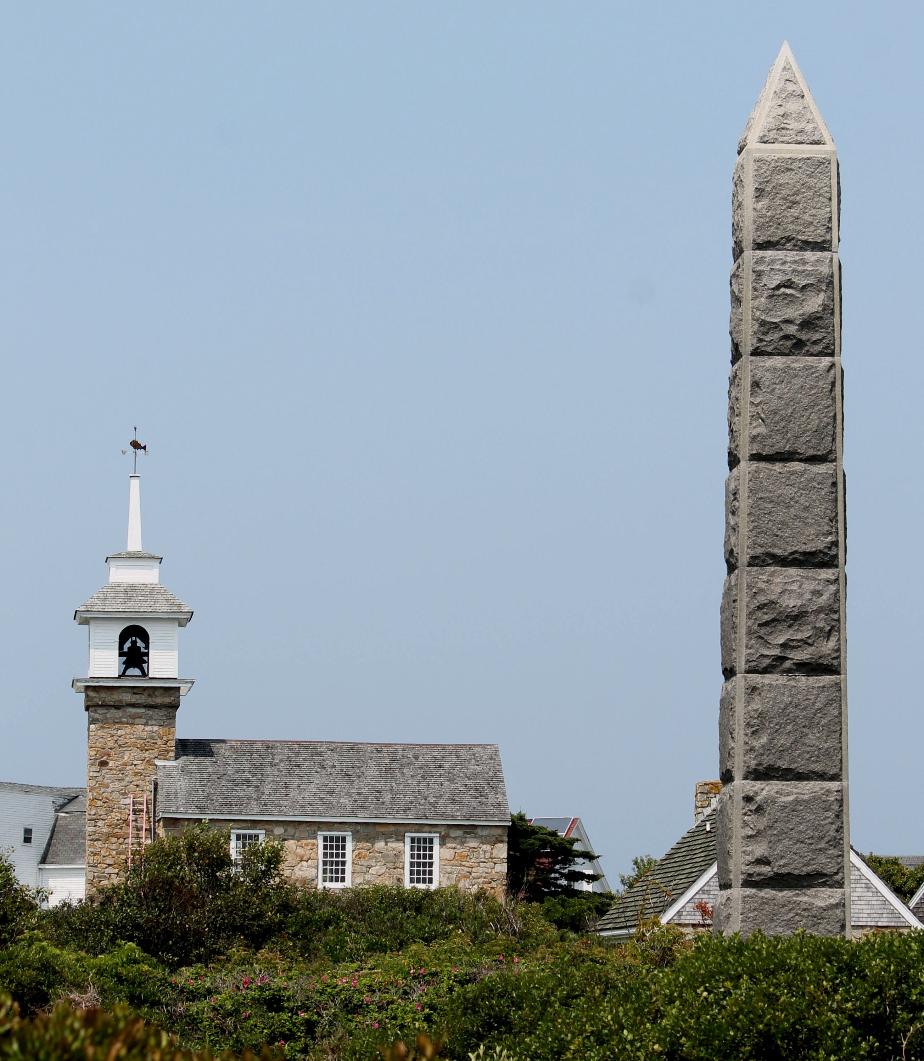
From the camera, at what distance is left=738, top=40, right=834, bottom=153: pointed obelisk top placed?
10164 millimetres

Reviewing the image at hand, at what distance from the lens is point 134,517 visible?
39.8 m

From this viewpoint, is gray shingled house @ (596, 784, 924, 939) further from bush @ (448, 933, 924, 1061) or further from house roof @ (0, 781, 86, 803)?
house roof @ (0, 781, 86, 803)

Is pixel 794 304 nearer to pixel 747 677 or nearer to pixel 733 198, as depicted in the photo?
Result: pixel 733 198

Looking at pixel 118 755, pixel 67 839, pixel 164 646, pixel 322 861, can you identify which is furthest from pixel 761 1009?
pixel 67 839

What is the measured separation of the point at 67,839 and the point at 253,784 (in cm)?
1469

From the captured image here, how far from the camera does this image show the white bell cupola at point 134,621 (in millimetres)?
38906

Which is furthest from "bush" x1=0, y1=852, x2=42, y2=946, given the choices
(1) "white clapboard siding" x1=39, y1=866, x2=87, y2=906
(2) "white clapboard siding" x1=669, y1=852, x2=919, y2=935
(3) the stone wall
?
(1) "white clapboard siding" x1=39, y1=866, x2=87, y2=906

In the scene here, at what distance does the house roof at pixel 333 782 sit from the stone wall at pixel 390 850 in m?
Answer: 0.24

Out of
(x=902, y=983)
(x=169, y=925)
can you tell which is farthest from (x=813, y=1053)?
(x=169, y=925)

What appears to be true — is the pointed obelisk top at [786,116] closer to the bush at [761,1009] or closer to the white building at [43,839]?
the bush at [761,1009]

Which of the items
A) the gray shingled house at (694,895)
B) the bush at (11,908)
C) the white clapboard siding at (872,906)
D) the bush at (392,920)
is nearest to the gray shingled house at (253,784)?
the bush at (392,920)

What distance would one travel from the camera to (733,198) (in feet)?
34.1

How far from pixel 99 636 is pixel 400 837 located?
316 inches

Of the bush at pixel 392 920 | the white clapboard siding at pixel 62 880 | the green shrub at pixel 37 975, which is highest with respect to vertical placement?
the green shrub at pixel 37 975
